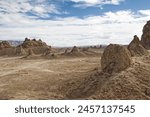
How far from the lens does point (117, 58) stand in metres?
13.8

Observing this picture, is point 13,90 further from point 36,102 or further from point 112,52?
point 36,102

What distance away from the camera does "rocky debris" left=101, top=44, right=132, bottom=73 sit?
1376 cm

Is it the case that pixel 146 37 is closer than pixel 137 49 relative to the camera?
No

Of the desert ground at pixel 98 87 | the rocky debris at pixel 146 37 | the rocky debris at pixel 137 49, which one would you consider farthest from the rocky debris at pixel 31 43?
the desert ground at pixel 98 87

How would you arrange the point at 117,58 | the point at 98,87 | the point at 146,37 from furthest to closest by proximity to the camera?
1. the point at 146,37
2. the point at 117,58
3. the point at 98,87

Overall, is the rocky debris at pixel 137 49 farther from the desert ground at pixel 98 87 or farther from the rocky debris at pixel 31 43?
the rocky debris at pixel 31 43

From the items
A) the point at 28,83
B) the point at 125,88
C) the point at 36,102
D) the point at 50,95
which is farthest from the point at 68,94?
the point at 36,102

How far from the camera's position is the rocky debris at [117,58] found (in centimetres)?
1376

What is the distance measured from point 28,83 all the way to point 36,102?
962cm

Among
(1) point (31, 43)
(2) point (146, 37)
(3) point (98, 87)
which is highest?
(2) point (146, 37)

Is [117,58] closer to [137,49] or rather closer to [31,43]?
[137,49]

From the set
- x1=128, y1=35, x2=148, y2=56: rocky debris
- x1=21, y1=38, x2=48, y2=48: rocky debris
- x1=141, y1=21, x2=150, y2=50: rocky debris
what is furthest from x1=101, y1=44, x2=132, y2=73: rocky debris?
x1=21, y1=38, x2=48, y2=48: rocky debris

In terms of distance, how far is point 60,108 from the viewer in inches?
281

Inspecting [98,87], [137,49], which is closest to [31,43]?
[137,49]
